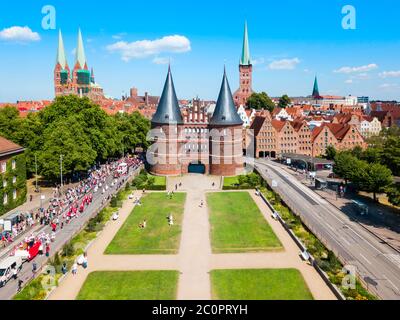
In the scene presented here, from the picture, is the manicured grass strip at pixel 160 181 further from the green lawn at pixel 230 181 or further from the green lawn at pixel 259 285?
the green lawn at pixel 259 285

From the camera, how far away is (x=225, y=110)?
70.6 metres

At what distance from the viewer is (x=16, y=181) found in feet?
167

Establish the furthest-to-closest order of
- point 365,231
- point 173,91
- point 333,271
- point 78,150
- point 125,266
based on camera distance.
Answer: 1. point 173,91
2. point 78,150
3. point 365,231
4. point 125,266
5. point 333,271

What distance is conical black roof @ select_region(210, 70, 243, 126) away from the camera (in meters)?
70.2

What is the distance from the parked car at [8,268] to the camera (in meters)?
28.8

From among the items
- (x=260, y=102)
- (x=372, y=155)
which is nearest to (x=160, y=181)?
(x=372, y=155)

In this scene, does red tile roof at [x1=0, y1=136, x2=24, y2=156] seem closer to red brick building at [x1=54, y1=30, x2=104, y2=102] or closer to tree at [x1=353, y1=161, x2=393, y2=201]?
tree at [x1=353, y1=161, x2=393, y2=201]

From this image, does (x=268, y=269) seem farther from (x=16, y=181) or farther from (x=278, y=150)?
(x=278, y=150)

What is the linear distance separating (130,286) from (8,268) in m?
9.28

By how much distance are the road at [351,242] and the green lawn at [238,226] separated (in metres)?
4.95

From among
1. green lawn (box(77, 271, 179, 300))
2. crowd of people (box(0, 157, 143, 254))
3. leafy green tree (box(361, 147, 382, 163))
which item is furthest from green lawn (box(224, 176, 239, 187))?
green lawn (box(77, 271, 179, 300))

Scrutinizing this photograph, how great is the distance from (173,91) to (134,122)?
26.2 meters

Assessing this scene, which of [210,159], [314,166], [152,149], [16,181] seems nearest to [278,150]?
[314,166]

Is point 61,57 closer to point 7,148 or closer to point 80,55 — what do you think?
point 80,55
